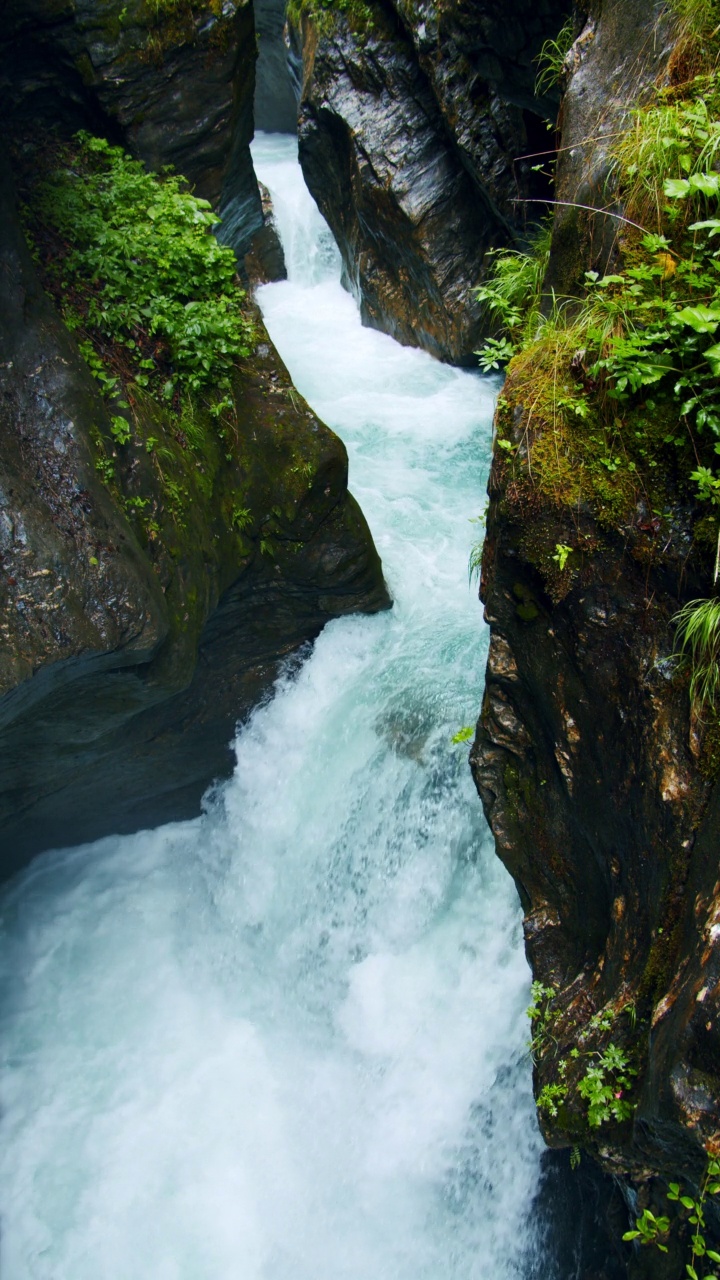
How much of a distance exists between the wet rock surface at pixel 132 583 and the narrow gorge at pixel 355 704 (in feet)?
0.09

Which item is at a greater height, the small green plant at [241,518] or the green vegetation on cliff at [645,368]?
the green vegetation on cliff at [645,368]

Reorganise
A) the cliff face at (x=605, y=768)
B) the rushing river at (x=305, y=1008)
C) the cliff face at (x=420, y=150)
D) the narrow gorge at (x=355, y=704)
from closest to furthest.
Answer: the cliff face at (x=605, y=768)
the narrow gorge at (x=355, y=704)
the rushing river at (x=305, y=1008)
the cliff face at (x=420, y=150)

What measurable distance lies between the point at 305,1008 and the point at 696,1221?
341 centimetres

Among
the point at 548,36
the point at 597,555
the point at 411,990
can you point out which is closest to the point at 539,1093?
the point at 411,990

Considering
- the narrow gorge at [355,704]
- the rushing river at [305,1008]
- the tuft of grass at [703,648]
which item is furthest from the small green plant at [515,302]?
the rushing river at [305,1008]

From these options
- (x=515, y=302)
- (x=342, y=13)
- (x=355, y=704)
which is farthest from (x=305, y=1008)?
(x=342, y=13)

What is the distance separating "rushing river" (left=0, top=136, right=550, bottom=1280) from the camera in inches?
193

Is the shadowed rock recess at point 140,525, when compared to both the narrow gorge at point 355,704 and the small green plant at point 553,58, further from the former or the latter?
the small green plant at point 553,58

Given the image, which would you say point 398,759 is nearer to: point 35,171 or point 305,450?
point 305,450

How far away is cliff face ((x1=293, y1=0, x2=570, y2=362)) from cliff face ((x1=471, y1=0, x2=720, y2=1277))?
4.36 metres

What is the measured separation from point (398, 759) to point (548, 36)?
537 cm

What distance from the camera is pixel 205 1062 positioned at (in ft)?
19.2

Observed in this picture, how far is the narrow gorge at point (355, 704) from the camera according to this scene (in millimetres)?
3230

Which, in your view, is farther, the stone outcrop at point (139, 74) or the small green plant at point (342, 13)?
the small green plant at point (342, 13)
